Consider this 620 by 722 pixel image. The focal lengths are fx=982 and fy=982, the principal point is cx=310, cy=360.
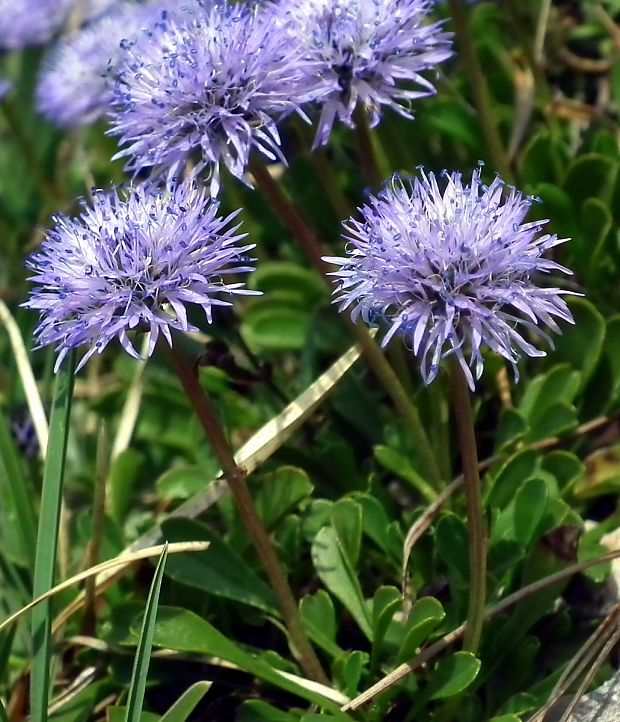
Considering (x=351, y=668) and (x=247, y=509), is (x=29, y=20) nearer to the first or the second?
(x=247, y=509)

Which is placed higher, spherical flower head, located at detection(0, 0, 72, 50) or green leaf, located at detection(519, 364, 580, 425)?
spherical flower head, located at detection(0, 0, 72, 50)

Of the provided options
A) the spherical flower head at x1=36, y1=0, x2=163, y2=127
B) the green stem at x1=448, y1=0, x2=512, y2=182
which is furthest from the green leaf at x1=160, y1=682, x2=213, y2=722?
the spherical flower head at x1=36, y1=0, x2=163, y2=127

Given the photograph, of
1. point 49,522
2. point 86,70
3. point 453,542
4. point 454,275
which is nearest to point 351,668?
point 453,542

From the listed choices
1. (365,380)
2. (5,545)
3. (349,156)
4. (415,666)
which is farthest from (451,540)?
(349,156)

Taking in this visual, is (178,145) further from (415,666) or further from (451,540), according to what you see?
(415,666)

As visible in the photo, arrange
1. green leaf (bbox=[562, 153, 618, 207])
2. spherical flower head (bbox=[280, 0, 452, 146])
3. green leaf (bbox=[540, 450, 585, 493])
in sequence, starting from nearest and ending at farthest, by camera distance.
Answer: spherical flower head (bbox=[280, 0, 452, 146]), green leaf (bbox=[540, 450, 585, 493]), green leaf (bbox=[562, 153, 618, 207])

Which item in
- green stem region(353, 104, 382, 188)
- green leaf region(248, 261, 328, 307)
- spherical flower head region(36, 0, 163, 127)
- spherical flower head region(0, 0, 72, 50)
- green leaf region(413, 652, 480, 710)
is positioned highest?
spherical flower head region(0, 0, 72, 50)

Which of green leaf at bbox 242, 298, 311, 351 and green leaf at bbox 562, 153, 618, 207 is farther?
green leaf at bbox 242, 298, 311, 351

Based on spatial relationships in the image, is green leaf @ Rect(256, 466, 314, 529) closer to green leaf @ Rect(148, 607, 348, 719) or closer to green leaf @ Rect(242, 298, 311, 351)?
green leaf @ Rect(148, 607, 348, 719)
